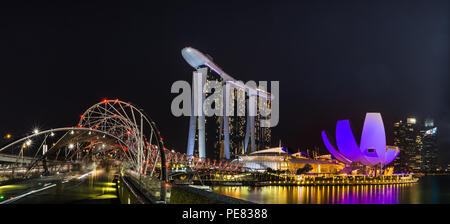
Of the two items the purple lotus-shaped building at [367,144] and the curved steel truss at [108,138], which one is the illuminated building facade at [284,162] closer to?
the purple lotus-shaped building at [367,144]

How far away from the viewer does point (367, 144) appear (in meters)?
89.4

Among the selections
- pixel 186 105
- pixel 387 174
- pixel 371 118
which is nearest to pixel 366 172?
pixel 387 174

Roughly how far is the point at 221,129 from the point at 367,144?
183 feet

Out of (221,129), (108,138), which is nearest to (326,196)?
(108,138)

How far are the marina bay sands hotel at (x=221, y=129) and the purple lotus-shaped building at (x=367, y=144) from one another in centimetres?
4028

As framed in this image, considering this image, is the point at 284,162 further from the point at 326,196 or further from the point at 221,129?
the point at 221,129

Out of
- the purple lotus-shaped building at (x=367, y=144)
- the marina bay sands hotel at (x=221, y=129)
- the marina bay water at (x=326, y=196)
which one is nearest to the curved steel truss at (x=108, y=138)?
the marina bay water at (x=326, y=196)

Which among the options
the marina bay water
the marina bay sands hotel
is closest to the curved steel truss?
the marina bay water

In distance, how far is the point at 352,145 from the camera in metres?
89.9

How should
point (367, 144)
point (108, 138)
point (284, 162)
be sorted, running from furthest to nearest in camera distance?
point (284, 162) < point (367, 144) < point (108, 138)

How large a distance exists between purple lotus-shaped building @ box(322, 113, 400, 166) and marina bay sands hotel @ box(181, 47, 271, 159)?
40.3m
